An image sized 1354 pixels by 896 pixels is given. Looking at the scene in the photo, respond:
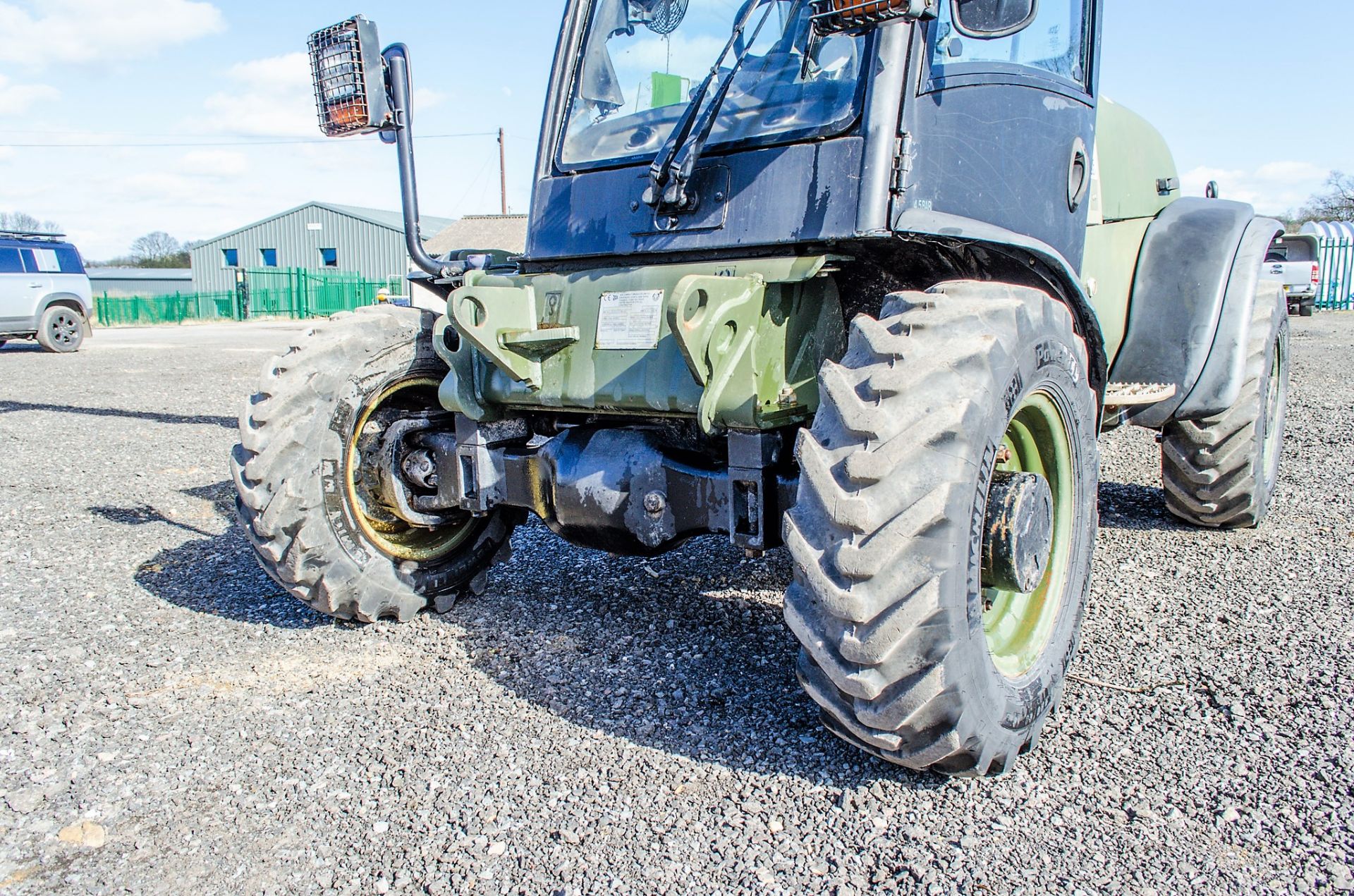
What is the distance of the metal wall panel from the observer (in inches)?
2012

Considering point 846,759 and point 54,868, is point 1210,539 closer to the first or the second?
point 846,759

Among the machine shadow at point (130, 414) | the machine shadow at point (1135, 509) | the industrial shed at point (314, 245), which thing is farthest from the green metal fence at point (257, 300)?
the machine shadow at point (1135, 509)

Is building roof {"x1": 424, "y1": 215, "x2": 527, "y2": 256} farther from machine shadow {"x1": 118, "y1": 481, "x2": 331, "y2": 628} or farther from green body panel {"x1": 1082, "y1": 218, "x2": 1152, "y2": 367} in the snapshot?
green body panel {"x1": 1082, "y1": 218, "x2": 1152, "y2": 367}

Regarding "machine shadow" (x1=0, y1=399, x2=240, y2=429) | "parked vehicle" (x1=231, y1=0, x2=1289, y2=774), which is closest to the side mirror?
"parked vehicle" (x1=231, y1=0, x2=1289, y2=774)

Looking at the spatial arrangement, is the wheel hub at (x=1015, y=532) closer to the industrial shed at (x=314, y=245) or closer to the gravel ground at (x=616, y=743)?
the gravel ground at (x=616, y=743)

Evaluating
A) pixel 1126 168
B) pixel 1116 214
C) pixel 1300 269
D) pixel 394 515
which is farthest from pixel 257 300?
pixel 1116 214

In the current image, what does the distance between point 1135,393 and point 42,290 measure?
67.4ft

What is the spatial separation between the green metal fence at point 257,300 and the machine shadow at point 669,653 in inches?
1457

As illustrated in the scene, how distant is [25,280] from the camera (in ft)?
61.4

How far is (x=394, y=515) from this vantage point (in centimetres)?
414

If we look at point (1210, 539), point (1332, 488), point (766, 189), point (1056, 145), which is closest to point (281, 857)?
point (766, 189)

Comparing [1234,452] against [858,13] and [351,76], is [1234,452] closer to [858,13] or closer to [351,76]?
[858,13]

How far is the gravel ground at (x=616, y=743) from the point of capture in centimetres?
251

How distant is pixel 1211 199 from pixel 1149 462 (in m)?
3.01
